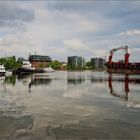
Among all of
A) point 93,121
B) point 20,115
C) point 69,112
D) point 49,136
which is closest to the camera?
point 49,136

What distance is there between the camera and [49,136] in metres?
13.5

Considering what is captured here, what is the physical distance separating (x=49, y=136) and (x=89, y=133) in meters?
2.00

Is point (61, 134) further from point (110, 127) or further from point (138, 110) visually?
point (138, 110)

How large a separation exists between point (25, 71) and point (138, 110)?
106836 millimetres

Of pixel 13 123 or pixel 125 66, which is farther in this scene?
pixel 125 66

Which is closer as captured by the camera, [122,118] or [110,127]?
[110,127]

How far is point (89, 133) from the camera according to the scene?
46.8 feet

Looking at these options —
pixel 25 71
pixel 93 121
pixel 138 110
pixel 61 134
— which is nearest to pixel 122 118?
pixel 93 121

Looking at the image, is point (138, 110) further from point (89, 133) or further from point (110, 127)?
point (89, 133)

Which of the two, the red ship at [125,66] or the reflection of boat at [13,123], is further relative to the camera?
the red ship at [125,66]

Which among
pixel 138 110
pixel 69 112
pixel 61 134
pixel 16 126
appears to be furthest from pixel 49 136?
pixel 138 110

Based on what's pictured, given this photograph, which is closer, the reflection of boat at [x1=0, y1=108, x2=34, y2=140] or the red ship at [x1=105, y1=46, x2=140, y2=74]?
the reflection of boat at [x1=0, y1=108, x2=34, y2=140]

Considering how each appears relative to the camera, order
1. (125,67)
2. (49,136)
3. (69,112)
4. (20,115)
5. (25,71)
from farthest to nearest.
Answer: (125,67) → (25,71) → (69,112) → (20,115) → (49,136)

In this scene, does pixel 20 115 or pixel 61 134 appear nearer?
pixel 61 134
